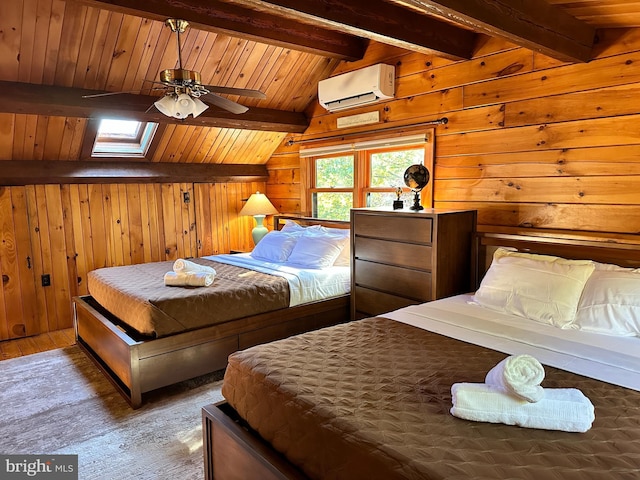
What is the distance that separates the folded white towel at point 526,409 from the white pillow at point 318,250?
257cm

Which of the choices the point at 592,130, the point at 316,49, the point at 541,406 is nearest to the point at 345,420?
the point at 541,406

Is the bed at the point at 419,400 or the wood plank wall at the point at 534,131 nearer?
the bed at the point at 419,400

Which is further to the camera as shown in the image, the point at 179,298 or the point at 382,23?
the point at 179,298

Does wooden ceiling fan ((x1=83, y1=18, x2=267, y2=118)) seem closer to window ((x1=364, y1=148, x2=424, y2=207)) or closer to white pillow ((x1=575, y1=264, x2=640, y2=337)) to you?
window ((x1=364, y1=148, x2=424, y2=207))

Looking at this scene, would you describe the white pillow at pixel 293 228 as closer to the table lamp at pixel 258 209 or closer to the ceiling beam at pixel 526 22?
the table lamp at pixel 258 209

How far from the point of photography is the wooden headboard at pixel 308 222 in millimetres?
4523

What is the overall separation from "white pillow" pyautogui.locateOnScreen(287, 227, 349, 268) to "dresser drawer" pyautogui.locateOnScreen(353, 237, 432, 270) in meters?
0.38

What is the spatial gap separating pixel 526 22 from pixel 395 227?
1.54 meters

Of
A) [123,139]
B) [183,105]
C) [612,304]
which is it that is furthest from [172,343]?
[123,139]

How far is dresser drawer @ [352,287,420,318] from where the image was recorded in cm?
330

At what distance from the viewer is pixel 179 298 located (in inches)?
115

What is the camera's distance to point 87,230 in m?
4.61

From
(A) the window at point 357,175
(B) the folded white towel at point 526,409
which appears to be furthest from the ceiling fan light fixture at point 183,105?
(B) the folded white towel at point 526,409

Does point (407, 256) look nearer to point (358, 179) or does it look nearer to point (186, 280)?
point (358, 179)
